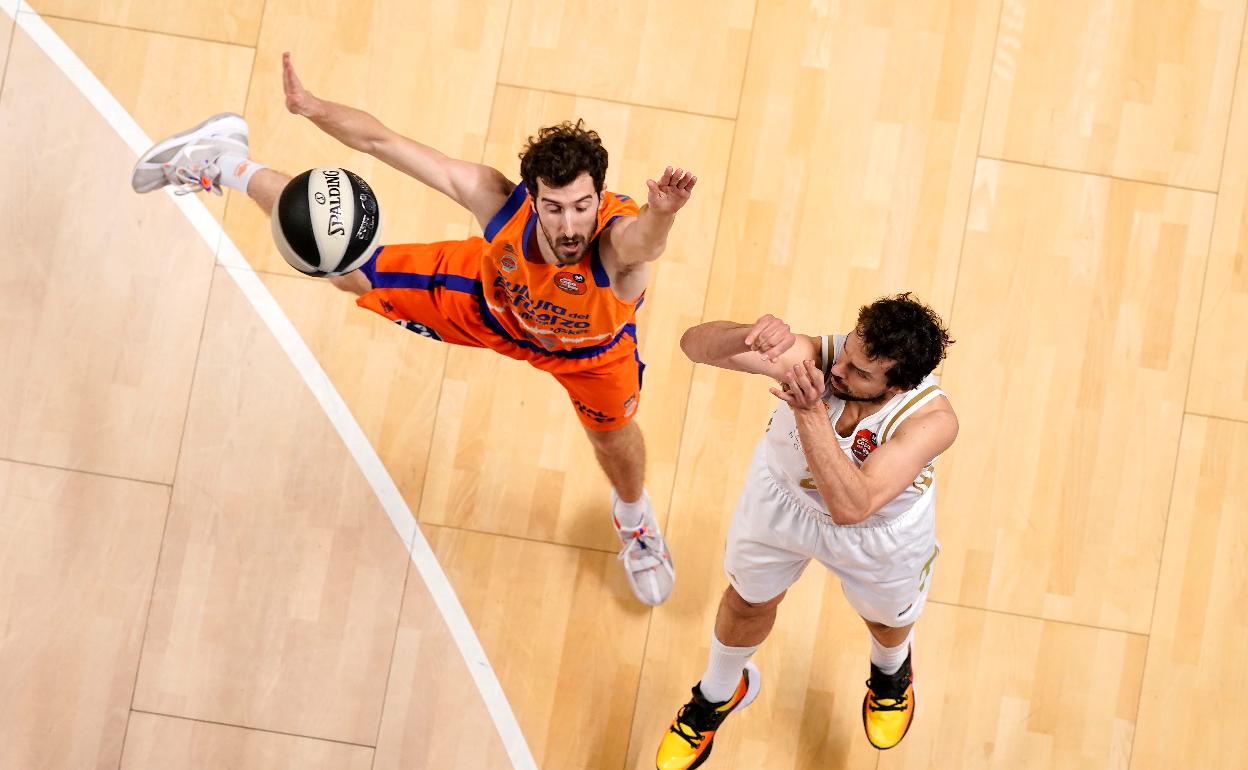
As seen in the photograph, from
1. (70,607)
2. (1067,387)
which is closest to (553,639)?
(70,607)

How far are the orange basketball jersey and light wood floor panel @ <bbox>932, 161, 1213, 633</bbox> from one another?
1604mm

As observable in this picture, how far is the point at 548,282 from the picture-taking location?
2984 mm

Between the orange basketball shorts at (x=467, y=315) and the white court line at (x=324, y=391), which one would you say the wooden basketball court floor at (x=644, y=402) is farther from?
the orange basketball shorts at (x=467, y=315)

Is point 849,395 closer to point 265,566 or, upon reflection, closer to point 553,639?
point 553,639

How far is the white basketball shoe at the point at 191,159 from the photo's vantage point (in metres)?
3.69

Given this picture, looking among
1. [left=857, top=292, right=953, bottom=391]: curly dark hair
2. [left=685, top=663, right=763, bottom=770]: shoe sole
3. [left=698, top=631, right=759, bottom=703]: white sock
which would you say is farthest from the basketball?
[left=685, top=663, right=763, bottom=770]: shoe sole

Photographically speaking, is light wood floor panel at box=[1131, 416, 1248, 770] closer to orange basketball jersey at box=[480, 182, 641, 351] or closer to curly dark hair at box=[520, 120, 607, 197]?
orange basketball jersey at box=[480, 182, 641, 351]

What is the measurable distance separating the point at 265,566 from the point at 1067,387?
316 cm

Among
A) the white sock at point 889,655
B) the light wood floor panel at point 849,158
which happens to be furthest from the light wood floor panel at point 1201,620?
the light wood floor panel at point 849,158

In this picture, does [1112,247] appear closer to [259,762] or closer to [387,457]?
[387,457]

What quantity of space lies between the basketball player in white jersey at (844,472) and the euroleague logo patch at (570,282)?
34cm

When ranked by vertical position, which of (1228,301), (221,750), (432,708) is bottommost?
(221,750)

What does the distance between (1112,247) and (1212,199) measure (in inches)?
17.7

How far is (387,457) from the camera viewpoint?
13.1ft
